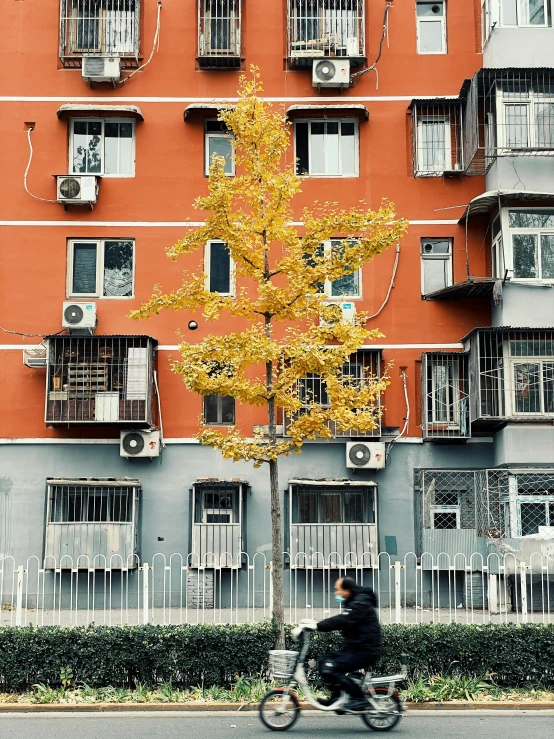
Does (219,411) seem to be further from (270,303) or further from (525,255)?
(270,303)

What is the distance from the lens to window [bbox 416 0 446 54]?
79.4 feet

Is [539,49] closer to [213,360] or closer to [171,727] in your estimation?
[213,360]

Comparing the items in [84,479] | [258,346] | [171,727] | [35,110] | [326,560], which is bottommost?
[171,727]

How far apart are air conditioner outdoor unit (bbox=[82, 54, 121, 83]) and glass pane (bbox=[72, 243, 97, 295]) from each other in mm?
3962

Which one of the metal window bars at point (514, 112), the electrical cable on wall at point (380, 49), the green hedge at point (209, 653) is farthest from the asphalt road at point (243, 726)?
the electrical cable on wall at point (380, 49)

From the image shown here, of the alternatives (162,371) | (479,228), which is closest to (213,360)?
(162,371)

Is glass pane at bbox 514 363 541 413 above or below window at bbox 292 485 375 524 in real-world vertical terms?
above

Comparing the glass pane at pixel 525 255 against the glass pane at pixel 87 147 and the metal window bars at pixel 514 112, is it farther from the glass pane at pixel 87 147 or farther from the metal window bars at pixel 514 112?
the glass pane at pixel 87 147

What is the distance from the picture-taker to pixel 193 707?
12.3 meters

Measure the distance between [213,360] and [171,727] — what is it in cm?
526

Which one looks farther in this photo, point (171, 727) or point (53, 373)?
point (53, 373)

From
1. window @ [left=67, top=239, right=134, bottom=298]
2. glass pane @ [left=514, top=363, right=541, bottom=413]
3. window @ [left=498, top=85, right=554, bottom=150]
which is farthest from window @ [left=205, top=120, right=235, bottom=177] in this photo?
glass pane @ [left=514, top=363, right=541, bottom=413]

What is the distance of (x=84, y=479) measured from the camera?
22.3 m

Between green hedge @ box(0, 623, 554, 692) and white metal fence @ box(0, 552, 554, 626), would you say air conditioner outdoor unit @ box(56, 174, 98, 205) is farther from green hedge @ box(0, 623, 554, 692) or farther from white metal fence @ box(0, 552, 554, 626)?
green hedge @ box(0, 623, 554, 692)
